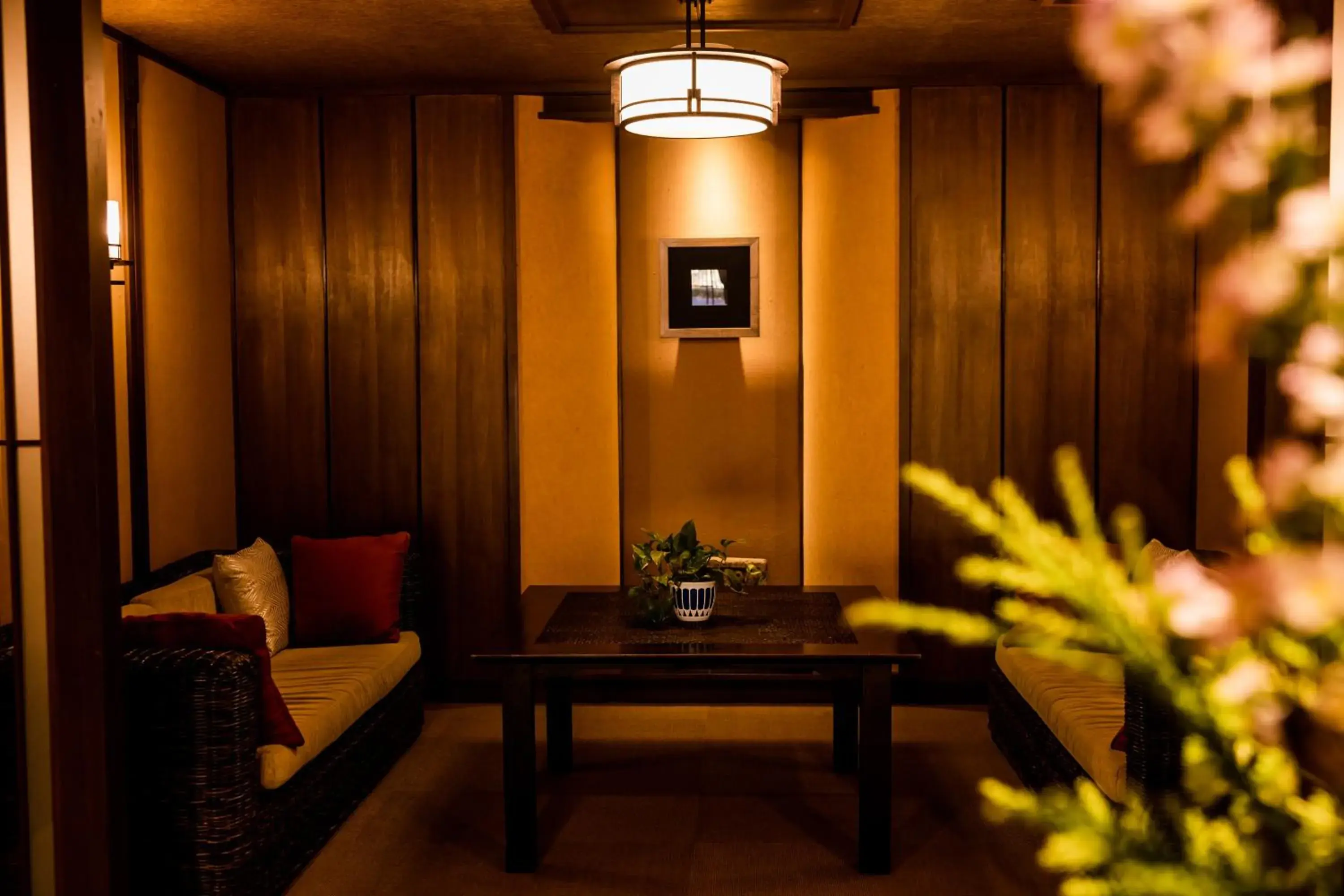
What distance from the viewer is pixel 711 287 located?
18.1 ft

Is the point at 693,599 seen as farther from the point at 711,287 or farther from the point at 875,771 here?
the point at 711,287

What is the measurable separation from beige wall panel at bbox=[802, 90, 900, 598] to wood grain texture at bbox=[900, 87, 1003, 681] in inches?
3.8

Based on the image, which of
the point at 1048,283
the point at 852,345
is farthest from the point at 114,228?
the point at 1048,283

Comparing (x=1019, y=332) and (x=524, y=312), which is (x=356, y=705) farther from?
(x=1019, y=332)

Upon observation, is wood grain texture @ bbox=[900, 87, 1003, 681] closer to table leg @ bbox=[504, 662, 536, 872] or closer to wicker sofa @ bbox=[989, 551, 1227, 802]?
wicker sofa @ bbox=[989, 551, 1227, 802]

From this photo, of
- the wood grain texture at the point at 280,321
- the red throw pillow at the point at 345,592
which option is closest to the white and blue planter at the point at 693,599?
the red throw pillow at the point at 345,592

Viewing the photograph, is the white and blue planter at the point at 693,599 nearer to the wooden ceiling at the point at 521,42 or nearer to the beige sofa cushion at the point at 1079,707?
the beige sofa cushion at the point at 1079,707

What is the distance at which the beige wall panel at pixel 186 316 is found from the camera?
468cm

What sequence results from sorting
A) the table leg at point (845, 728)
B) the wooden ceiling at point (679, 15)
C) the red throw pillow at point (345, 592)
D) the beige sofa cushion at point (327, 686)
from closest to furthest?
the beige sofa cushion at point (327, 686) < the wooden ceiling at point (679, 15) < the table leg at point (845, 728) < the red throw pillow at point (345, 592)

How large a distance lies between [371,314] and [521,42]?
4.75ft

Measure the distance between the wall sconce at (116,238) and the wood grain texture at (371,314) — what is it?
45.4 inches

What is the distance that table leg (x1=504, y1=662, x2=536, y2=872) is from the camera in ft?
11.8

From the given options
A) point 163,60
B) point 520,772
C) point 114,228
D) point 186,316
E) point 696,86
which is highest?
point 163,60

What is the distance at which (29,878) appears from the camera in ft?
8.08
